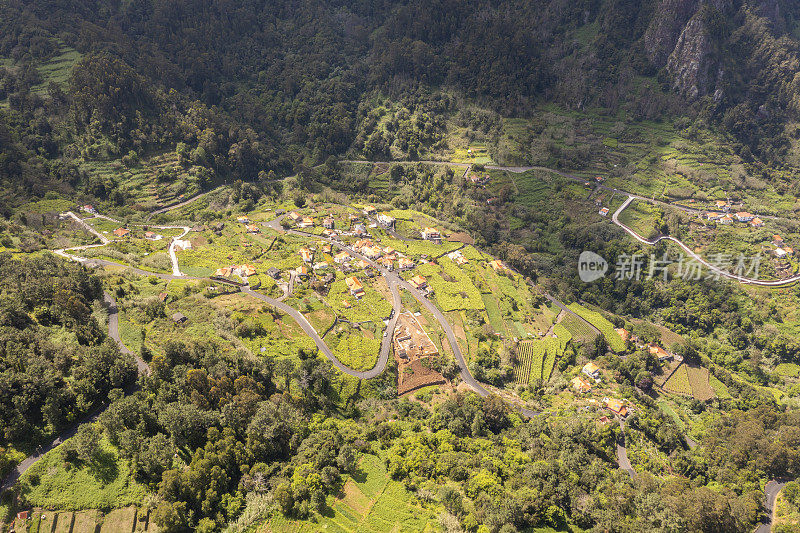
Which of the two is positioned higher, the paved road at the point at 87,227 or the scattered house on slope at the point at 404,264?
the paved road at the point at 87,227

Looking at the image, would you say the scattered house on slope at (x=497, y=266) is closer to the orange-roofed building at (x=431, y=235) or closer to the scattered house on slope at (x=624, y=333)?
the orange-roofed building at (x=431, y=235)

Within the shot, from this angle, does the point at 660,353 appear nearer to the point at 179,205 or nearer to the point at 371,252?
the point at 371,252

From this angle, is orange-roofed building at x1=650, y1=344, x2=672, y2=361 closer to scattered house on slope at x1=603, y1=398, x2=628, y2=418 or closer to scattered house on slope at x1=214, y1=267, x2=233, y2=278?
scattered house on slope at x1=603, y1=398, x2=628, y2=418

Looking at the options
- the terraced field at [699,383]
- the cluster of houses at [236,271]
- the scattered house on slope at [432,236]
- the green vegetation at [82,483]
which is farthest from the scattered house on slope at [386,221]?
the green vegetation at [82,483]

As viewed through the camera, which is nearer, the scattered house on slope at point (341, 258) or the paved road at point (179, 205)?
the scattered house on slope at point (341, 258)

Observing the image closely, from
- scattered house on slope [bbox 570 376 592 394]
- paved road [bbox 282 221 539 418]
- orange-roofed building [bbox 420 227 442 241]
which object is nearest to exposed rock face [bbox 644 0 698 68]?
orange-roofed building [bbox 420 227 442 241]

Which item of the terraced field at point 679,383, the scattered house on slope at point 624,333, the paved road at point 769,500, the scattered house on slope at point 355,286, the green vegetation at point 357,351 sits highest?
the scattered house on slope at point 355,286

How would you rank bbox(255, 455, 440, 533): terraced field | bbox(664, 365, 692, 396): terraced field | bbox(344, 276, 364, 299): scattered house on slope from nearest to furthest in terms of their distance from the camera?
bbox(255, 455, 440, 533): terraced field, bbox(664, 365, 692, 396): terraced field, bbox(344, 276, 364, 299): scattered house on slope
